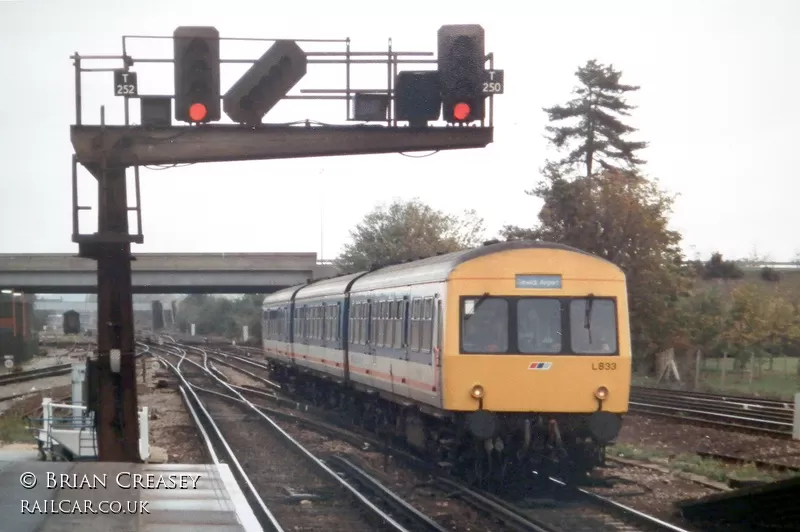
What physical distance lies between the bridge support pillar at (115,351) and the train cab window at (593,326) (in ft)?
18.5

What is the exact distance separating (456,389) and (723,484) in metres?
3.90

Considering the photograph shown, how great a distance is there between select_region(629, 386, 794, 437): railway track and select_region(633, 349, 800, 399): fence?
3133mm

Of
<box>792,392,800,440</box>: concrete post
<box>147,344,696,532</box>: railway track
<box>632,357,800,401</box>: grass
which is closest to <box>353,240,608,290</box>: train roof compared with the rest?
<box>147,344,696,532</box>: railway track

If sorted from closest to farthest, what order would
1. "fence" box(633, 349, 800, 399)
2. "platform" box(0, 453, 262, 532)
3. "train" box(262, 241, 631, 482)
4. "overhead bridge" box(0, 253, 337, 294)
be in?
"platform" box(0, 453, 262, 532)
"train" box(262, 241, 631, 482)
"fence" box(633, 349, 800, 399)
"overhead bridge" box(0, 253, 337, 294)

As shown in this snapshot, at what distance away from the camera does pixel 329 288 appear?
26.3m

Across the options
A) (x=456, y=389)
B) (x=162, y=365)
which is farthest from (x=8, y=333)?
(x=456, y=389)

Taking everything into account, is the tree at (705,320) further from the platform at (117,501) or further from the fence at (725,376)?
the platform at (117,501)

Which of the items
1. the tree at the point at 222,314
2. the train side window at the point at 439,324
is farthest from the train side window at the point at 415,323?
the tree at the point at 222,314

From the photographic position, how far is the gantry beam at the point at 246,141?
13.3 m

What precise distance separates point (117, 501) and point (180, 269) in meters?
51.7

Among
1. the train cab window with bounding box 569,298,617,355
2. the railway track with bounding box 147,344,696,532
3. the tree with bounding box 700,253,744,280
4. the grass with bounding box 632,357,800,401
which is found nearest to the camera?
the railway track with bounding box 147,344,696,532

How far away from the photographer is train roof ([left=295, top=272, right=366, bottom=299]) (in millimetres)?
24337

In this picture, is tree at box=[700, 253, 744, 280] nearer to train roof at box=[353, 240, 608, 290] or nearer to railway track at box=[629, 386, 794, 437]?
railway track at box=[629, 386, 794, 437]

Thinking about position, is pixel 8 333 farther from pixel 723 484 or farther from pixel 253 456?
pixel 723 484
